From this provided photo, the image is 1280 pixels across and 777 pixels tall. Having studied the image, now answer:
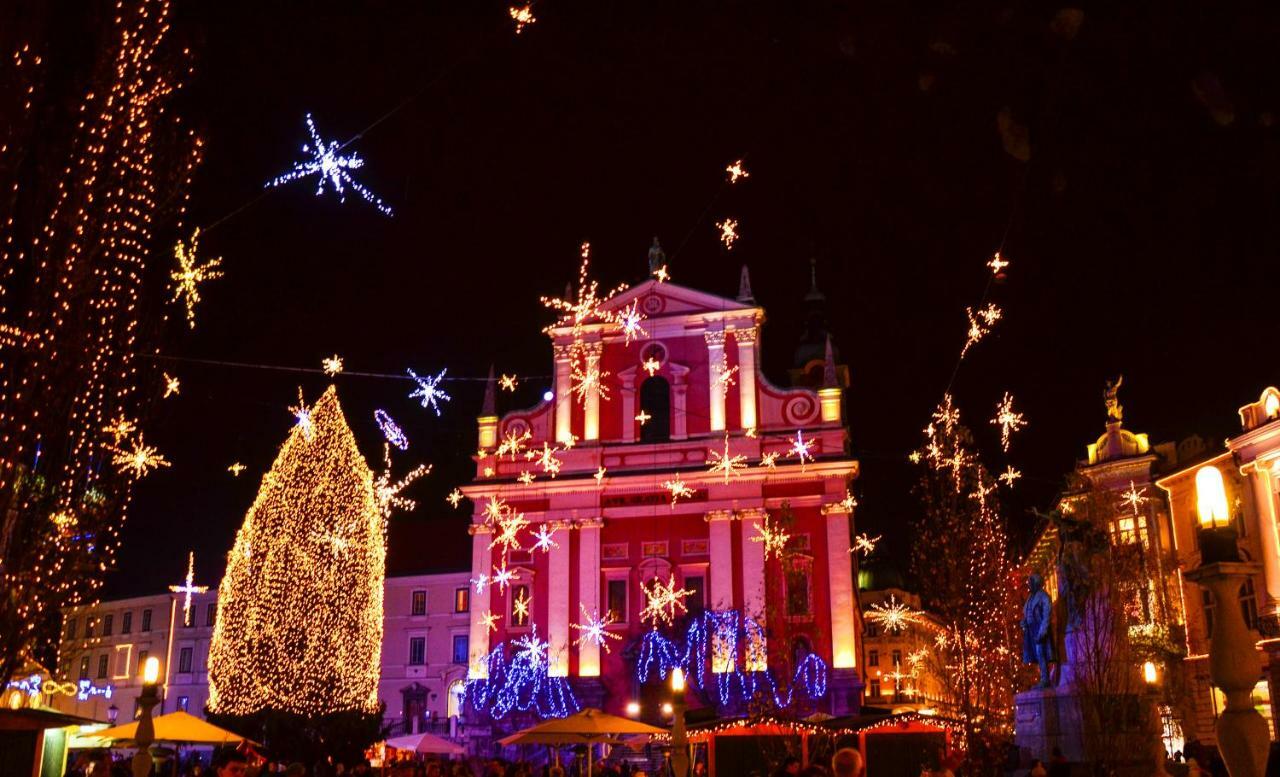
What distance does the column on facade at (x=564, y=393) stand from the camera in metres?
38.7

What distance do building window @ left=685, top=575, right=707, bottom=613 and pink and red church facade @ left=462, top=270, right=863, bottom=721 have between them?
51mm

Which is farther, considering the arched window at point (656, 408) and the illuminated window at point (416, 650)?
the illuminated window at point (416, 650)

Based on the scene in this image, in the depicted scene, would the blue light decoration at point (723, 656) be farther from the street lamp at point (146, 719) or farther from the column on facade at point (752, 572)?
the street lamp at point (146, 719)

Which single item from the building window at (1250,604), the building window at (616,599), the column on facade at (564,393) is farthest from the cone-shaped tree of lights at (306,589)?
the building window at (1250,604)

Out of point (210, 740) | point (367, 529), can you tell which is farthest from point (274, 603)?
point (210, 740)

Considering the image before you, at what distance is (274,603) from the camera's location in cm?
→ 2700

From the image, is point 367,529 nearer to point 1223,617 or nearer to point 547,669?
point 547,669

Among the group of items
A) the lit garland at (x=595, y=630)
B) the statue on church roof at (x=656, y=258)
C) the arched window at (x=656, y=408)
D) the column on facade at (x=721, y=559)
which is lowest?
the lit garland at (x=595, y=630)

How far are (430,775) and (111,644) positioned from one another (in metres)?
45.8

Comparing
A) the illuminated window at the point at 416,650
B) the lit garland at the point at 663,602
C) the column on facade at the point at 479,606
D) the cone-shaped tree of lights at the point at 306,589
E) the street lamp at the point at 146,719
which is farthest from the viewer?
the illuminated window at the point at 416,650

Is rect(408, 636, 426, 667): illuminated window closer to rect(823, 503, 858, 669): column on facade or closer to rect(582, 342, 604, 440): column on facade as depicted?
rect(582, 342, 604, 440): column on facade

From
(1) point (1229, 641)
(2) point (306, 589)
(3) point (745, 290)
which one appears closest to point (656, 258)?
(3) point (745, 290)

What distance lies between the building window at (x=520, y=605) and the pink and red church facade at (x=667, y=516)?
0.20 ft

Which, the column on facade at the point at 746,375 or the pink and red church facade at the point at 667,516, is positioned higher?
the column on facade at the point at 746,375
